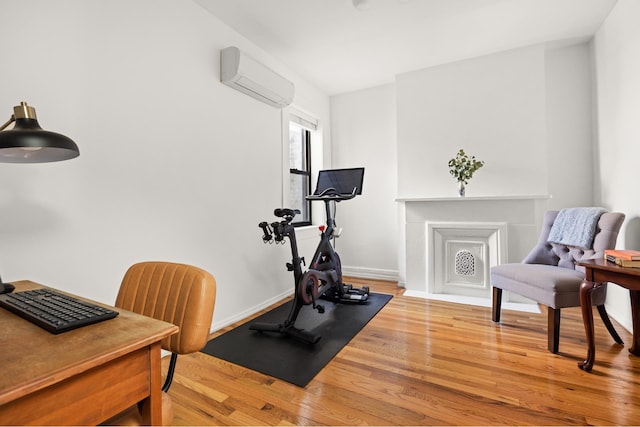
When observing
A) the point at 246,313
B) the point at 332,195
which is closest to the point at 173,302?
the point at 246,313

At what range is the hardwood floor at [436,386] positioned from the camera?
1479 millimetres

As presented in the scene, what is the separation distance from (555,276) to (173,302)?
92.0 inches

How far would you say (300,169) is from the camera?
4262 mm

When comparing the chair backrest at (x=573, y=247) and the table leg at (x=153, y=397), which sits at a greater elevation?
the chair backrest at (x=573, y=247)

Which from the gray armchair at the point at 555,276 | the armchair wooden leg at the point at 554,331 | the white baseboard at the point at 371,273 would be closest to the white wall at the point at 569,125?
the gray armchair at the point at 555,276

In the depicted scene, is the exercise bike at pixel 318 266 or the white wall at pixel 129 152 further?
the exercise bike at pixel 318 266

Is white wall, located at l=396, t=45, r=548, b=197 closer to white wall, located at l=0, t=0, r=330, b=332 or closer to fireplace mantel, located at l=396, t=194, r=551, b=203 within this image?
fireplace mantel, located at l=396, t=194, r=551, b=203

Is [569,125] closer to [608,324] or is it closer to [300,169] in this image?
[608,324]

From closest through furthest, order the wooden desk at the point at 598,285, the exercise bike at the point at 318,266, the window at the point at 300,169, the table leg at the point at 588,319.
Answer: the wooden desk at the point at 598,285 → the table leg at the point at 588,319 → the exercise bike at the point at 318,266 → the window at the point at 300,169

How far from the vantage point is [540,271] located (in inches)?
88.0

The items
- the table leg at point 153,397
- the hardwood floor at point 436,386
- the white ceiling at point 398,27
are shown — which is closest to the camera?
the table leg at point 153,397

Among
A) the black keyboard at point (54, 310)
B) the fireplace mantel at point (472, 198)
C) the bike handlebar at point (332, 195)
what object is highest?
the bike handlebar at point (332, 195)

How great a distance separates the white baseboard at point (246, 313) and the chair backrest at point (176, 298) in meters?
1.42

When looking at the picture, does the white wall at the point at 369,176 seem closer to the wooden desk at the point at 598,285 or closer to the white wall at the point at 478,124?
the white wall at the point at 478,124
